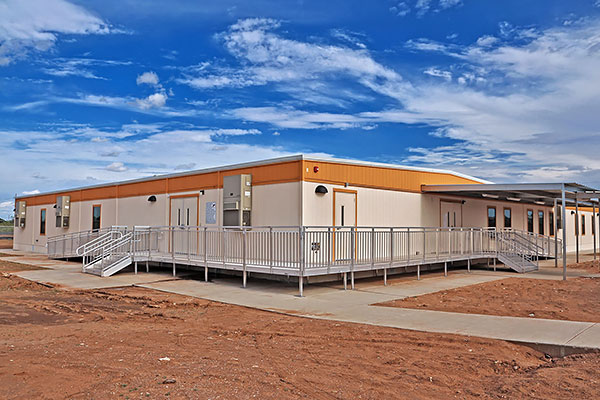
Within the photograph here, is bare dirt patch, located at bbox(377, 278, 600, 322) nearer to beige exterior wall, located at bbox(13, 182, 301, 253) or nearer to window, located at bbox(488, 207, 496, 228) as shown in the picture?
beige exterior wall, located at bbox(13, 182, 301, 253)

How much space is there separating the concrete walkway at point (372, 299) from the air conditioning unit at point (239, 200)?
6.93 feet

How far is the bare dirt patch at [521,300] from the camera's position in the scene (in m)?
10.1

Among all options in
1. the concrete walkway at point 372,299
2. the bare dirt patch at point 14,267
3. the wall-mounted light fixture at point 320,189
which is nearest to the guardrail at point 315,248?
the concrete walkway at point 372,299

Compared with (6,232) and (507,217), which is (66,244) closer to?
(507,217)

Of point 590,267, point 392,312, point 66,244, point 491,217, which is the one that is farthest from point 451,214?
point 66,244

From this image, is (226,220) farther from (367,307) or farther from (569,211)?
(569,211)

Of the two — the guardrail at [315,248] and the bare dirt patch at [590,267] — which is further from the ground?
the guardrail at [315,248]

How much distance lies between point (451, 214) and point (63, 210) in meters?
21.1

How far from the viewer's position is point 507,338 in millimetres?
7617

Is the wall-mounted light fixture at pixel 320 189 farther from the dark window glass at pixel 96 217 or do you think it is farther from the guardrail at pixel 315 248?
the dark window glass at pixel 96 217

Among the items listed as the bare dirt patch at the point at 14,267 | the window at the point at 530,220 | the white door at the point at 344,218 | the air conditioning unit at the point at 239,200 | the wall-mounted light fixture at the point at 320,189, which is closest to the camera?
the white door at the point at 344,218

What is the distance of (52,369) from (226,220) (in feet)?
36.1

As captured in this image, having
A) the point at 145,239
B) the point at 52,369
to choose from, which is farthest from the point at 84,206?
the point at 52,369

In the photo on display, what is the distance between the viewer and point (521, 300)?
1176cm
